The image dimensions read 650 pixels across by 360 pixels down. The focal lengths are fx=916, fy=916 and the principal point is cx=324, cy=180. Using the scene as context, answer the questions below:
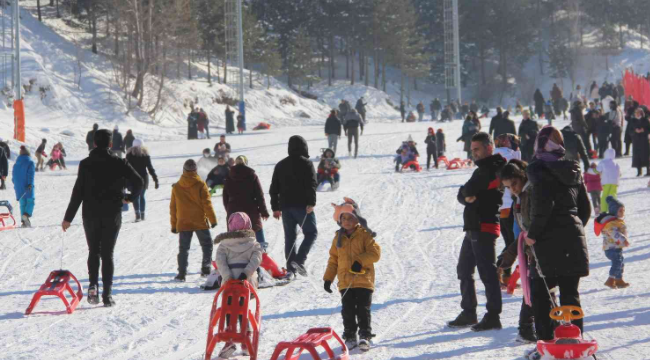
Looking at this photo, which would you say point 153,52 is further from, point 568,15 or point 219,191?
point 568,15

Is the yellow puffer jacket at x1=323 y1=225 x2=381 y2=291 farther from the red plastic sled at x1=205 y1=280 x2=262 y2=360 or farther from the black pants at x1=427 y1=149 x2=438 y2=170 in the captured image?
the black pants at x1=427 y1=149 x2=438 y2=170

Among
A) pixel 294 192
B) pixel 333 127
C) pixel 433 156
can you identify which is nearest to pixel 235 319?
pixel 294 192

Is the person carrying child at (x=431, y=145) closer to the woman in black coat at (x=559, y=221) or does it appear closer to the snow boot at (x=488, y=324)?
the snow boot at (x=488, y=324)

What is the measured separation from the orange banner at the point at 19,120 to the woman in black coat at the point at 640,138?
795 inches

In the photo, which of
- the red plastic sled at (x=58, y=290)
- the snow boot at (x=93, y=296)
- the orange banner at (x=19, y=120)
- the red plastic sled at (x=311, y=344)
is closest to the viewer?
the red plastic sled at (x=311, y=344)

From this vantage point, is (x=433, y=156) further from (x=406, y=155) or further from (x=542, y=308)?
(x=542, y=308)

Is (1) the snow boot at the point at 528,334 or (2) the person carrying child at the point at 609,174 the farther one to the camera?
(2) the person carrying child at the point at 609,174

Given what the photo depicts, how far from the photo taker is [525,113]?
18.1 metres

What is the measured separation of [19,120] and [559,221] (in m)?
28.3

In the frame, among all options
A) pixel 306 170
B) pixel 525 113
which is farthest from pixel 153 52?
pixel 306 170

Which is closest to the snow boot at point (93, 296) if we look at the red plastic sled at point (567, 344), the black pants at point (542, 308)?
the black pants at point (542, 308)

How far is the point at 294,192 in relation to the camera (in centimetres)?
1012

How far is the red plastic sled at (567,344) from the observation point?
532cm

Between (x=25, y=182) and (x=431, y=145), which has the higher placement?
(x=431, y=145)
